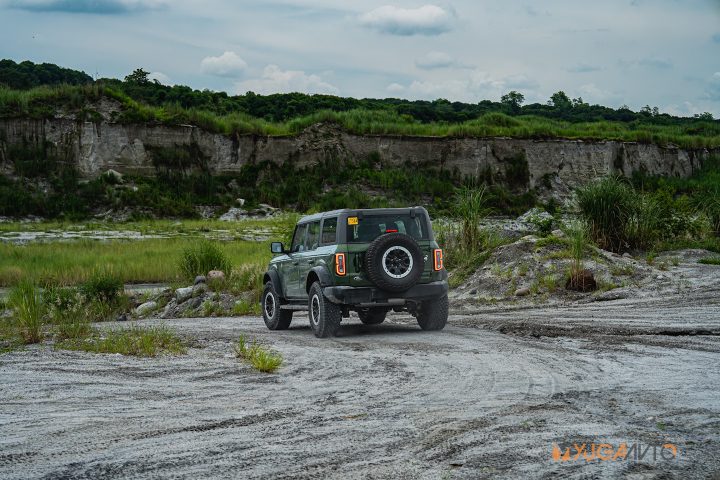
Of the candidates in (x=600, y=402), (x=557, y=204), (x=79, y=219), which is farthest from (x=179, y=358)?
(x=557, y=204)

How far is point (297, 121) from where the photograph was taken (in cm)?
6088

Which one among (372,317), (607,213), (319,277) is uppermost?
(607,213)

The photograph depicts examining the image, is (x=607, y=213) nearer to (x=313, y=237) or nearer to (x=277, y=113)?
(x=313, y=237)

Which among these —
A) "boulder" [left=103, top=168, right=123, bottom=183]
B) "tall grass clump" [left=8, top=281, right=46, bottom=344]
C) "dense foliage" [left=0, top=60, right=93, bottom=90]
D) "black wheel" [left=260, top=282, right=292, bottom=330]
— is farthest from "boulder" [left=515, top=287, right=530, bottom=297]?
"dense foliage" [left=0, top=60, right=93, bottom=90]

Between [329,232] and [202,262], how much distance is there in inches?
566

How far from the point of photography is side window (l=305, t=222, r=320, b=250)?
49.3ft

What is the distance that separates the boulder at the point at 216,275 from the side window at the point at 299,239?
9.81 m

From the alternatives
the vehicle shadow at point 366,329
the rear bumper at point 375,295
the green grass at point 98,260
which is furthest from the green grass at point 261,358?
the green grass at point 98,260

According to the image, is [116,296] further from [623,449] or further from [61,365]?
[623,449]

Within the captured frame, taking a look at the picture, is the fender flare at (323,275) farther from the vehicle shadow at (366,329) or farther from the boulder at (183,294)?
the boulder at (183,294)

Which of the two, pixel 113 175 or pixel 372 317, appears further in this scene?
pixel 113 175

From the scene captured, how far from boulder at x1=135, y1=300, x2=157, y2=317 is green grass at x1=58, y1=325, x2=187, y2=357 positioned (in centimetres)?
1089

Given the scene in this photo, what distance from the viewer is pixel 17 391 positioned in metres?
9.10

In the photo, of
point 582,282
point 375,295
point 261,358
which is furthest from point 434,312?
point 582,282
